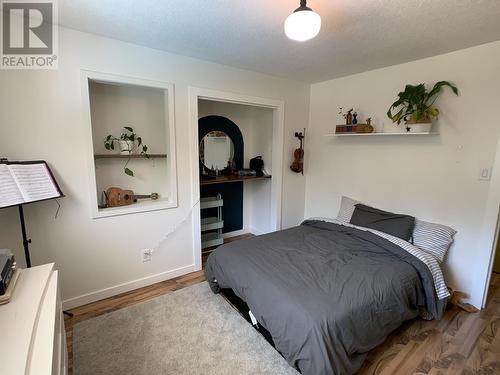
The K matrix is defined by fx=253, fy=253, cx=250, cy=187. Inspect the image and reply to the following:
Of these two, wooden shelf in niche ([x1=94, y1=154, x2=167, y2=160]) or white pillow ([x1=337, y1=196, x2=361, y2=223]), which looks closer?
wooden shelf in niche ([x1=94, y1=154, x2=167, y2=160])

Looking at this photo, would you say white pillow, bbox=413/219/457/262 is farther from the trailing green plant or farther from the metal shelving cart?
the metal shelving cart

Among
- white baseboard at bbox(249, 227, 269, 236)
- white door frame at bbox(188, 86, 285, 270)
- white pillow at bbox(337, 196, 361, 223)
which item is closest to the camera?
white door frame at bbox(188, 86, 285, 270)

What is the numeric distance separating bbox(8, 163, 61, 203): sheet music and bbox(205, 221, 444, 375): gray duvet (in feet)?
4.60

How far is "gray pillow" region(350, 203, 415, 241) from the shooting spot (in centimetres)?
246

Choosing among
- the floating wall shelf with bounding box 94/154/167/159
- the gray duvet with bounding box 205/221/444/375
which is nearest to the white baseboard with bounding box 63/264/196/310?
the gray duvet with bounding box 205/221/444/375

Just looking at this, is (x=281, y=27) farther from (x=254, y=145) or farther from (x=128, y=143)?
(x=254, y=145)

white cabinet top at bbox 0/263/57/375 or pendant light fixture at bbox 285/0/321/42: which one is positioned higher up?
pendant light fixture at bbox 285/0/321/42

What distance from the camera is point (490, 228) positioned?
217 cm

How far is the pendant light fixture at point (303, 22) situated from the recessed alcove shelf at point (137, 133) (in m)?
1.46

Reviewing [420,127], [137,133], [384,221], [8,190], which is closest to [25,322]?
[8,190]

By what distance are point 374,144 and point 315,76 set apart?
1110 mm

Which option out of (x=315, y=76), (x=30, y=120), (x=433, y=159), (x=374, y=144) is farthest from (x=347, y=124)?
(x=30, y=120)

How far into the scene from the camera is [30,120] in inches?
74.6

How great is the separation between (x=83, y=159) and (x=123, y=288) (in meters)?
1.30
